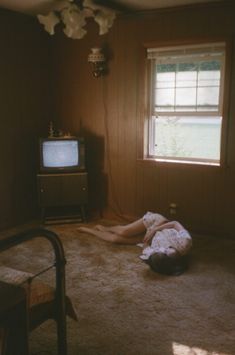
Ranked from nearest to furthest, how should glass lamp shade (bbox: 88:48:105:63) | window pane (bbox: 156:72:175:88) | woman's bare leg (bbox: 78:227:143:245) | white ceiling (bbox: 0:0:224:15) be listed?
1. white ceiling (bbox: 0:0:224:15)
2. woman's bare leg (bbox: 78:227:143:245)
3. window pane (bbox: 156:72:175:88)
4. glass lamp shade (bbox: 88:48:105:63)

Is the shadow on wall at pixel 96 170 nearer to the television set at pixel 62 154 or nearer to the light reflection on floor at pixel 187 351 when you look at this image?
the television set at pixel 62 154

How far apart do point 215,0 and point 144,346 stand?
10.3 ft

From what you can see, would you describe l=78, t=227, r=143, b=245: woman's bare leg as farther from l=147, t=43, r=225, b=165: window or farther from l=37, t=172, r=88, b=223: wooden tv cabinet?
l=147, t=43, r=225, b=165: window

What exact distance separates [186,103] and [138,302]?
225cm

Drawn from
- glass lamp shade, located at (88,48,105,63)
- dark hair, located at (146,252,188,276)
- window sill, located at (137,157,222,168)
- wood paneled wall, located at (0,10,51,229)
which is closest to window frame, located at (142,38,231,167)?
window sill, located at (137,157,222,168)

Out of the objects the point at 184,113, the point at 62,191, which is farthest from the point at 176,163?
the point at 62,191

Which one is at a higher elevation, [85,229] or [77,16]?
[77,16]

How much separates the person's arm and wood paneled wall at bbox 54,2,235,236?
60 cm

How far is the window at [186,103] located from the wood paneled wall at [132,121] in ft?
0.45

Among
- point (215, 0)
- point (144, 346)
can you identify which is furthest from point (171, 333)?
point (215, 0)

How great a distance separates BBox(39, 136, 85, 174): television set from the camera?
4.20 meters

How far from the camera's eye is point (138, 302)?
2607mm

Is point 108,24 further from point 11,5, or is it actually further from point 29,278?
point 29,278

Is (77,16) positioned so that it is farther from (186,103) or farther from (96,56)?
(186,103)
